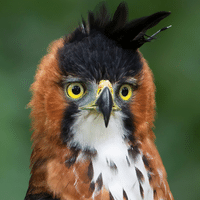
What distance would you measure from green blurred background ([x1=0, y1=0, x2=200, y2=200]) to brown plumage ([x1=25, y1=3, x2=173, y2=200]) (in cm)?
109

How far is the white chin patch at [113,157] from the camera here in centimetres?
199

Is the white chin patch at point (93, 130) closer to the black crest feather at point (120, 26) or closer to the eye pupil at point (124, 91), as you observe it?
the eye pupil at point (124, 91)

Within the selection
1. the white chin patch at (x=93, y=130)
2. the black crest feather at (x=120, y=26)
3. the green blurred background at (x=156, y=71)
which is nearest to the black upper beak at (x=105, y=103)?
the white chin patch at (x=93, y=130)

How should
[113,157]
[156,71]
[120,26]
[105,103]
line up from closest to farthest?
[105,103]
[113,157]
[120,26]
[156,71]

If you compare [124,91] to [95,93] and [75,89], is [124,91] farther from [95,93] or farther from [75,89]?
[75,89]

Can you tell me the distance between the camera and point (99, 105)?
1985mm

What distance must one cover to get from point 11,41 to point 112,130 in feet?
6.71

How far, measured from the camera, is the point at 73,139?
208 centimetres

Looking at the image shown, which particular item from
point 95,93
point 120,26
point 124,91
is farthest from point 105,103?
point 120,26

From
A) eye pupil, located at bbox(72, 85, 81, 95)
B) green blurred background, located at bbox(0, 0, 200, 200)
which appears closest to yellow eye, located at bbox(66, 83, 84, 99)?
eye pupil, located at bbox(72, 85, 81, 95)

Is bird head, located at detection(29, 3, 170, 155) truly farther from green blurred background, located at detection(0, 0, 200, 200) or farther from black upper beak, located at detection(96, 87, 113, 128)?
green blurred background, located at detection(0, 0, 200, 200)

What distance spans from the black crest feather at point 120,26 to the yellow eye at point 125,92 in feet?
0.86

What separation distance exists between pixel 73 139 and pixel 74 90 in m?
0.31

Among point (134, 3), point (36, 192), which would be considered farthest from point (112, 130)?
point (134, 3)
